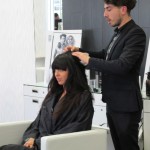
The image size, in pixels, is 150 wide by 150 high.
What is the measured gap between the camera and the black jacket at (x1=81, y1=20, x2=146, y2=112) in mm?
2064

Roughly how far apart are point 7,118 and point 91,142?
2.42 meters

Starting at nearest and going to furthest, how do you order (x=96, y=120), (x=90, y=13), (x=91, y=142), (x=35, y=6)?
(x=91, y=142) → (x=96, y=120) → (x=90, y=13) → (x=35, y=6)

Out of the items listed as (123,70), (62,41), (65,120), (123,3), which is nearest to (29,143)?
(65,120)

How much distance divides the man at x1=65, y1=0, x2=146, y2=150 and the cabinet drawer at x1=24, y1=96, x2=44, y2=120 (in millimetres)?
1542

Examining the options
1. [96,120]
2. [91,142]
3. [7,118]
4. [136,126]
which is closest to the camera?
[91,142]

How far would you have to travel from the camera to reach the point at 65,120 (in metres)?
2.14

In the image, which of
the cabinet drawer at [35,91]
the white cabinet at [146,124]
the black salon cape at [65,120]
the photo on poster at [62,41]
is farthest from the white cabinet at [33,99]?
the black salon cape at [65,120]

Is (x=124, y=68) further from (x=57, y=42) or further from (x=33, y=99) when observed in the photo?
(x=33, y=99)

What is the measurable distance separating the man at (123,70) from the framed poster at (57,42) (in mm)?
1327

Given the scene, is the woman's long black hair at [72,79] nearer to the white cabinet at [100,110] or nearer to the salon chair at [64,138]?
the salon chair at [64,138]

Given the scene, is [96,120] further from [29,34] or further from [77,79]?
[29,34]

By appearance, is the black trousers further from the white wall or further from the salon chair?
the white wall

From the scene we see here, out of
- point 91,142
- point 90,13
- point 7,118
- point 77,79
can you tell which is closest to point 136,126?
point 91,142

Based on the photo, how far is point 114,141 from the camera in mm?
2297
